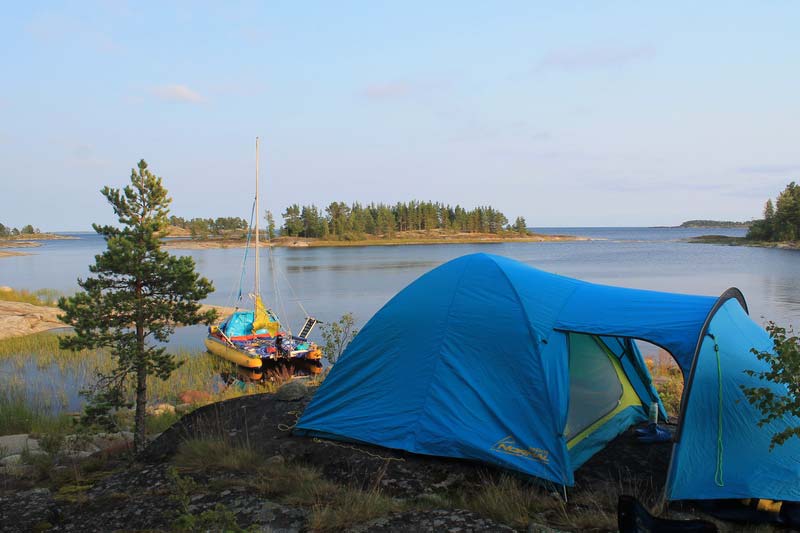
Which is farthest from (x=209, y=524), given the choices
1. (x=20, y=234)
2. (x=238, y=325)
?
Result: (x=20, y=234)

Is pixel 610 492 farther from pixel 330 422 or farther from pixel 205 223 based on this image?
pixel 205 223

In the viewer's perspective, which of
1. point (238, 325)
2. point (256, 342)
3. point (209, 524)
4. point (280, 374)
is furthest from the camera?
point (238, 325)

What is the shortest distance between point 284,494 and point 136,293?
335cm

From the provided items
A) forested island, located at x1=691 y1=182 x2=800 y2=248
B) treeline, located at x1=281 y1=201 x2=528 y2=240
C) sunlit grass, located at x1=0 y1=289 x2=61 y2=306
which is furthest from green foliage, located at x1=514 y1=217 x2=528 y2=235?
sunlit grass, located at x1=0 y1=289 x2=61 y2=306

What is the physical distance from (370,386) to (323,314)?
20073 mm

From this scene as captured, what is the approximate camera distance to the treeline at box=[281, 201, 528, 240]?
4040 inches

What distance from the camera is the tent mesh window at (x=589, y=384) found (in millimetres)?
6180

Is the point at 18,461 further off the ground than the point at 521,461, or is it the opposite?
the point at 521,461

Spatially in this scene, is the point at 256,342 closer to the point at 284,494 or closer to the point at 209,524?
the point at 284,494

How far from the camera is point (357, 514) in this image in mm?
4461

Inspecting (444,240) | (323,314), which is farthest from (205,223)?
(323,314)

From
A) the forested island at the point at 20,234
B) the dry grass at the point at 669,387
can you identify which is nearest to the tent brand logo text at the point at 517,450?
the dry grass at the point at 669,387

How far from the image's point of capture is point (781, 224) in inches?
2793

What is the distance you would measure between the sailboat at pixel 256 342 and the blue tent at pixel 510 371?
10.9 metres
